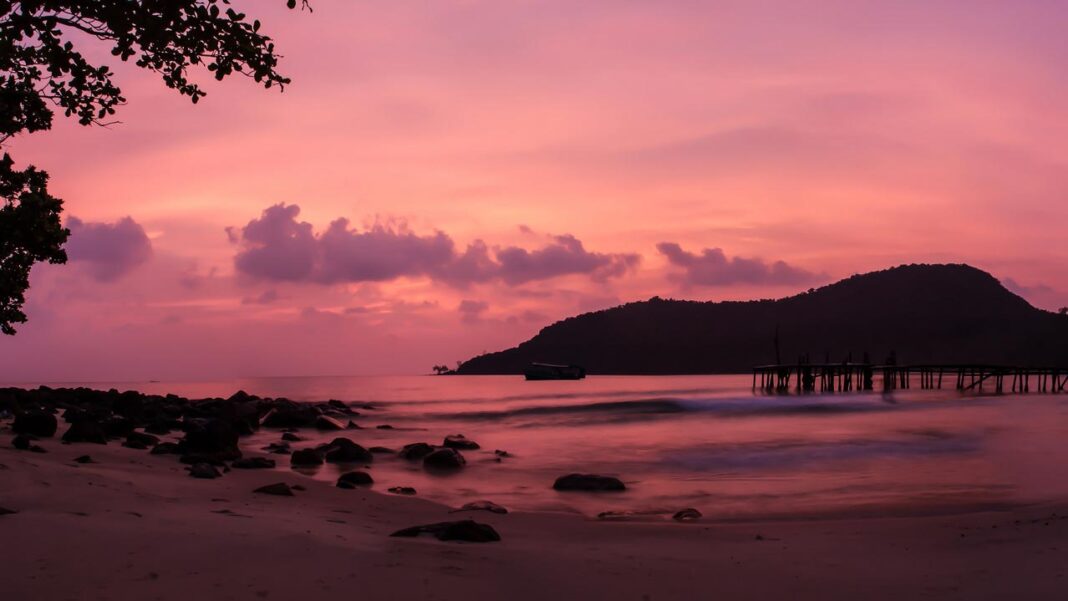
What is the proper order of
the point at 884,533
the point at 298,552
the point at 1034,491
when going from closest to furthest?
the point at 298,552
the point at 884,533
the point at 1034,491

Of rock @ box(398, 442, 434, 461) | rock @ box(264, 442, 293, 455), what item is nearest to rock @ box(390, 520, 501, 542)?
rock @ box(398, 442, 434, 461)

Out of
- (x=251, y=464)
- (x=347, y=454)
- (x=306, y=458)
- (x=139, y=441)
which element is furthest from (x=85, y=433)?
(x=347, y=454)

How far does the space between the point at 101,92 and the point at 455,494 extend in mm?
12063

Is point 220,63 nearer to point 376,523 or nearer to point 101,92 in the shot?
point 101,92

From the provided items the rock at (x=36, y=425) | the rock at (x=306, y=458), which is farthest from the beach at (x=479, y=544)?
the rock at (x=306, y=458)

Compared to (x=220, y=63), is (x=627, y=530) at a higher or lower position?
lower

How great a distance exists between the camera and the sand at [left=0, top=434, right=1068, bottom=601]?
8.16m

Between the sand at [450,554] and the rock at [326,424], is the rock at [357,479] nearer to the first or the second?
the sand at [450,554]

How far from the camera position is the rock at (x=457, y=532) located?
36.8 feet

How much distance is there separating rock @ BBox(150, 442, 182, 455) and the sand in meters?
6.48

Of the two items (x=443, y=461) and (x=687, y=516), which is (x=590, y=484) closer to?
(x=687, y=516)

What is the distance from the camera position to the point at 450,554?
10086 mm

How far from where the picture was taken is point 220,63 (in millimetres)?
9906

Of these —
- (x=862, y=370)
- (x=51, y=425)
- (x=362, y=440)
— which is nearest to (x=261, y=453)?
(x=51, y=425)
